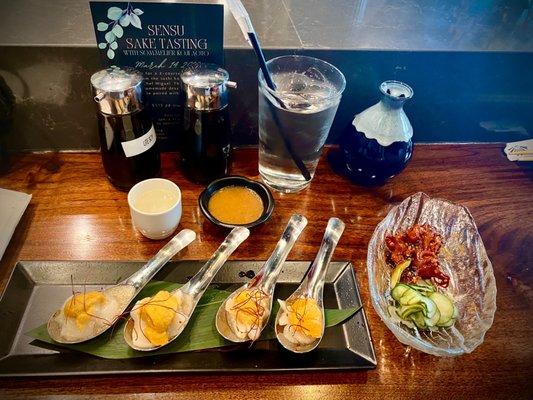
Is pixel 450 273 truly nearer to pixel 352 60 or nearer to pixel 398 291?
pixel 398 291

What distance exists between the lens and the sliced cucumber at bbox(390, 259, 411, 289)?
1.08m

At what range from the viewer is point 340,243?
3.96 ft

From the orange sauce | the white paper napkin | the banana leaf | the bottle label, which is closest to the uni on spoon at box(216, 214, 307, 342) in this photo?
the banana leaf

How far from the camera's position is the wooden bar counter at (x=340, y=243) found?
2.97ft

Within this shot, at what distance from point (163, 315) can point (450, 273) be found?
2.59 ft

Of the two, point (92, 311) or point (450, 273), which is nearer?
point (92, 311)

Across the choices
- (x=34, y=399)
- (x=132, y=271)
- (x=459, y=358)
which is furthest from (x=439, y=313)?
(x=34, y=399)

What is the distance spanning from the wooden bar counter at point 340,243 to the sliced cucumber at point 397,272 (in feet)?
0.24

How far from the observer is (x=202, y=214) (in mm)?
1229

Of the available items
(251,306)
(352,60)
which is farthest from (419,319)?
(352,60)

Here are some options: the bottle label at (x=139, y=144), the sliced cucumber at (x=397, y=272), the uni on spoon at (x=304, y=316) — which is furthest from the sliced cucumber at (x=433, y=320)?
the bottle label at (x=139, y=144)

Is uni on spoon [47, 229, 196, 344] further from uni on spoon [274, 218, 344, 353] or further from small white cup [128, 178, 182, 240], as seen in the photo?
uni on spoon [274, 218, 344, 353]

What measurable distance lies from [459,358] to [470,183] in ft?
2.24

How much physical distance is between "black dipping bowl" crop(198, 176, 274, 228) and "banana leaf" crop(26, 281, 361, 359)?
0.67 feet
